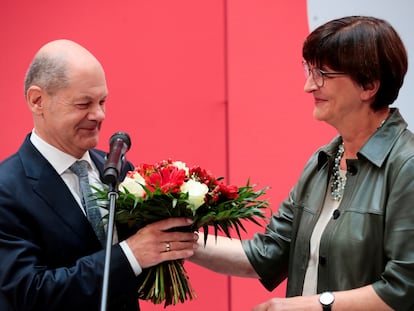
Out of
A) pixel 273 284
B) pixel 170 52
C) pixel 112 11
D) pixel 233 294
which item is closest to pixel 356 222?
pixel 273 284

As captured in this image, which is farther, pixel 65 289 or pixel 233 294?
pixel 233 294

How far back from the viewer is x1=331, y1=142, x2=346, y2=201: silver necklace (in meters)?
2.21

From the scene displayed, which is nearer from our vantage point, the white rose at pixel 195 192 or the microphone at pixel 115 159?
the microphone at pixel 115 159

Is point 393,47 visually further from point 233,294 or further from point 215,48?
point 233,294

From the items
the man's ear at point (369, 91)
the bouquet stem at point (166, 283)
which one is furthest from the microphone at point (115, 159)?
the man's ear at point (369, 91)

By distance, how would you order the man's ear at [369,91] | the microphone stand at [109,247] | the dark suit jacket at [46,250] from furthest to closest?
1. the man's ear at [369,91]
2. the dark suit jacket at [46,250]
3. the microphone stand at [109,247]

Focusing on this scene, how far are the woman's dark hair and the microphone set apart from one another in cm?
65

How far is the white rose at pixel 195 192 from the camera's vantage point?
2.02m

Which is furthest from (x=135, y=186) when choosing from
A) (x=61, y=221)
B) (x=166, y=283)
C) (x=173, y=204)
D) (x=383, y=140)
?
(x=383, y=140)

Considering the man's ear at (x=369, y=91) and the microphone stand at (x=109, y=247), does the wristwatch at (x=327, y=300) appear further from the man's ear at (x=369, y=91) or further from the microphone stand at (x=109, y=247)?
the microphone stand at (x=109, y=247)

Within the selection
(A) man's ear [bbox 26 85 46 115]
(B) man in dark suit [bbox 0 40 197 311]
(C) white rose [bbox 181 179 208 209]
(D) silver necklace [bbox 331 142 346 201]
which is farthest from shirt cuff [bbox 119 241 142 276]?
(D) silver necklace [bbox 331 142 346 201]

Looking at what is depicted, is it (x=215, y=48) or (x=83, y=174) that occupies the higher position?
(x=215, y=48)

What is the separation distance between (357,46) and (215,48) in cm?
138

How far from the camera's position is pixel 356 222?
207 centimetres
